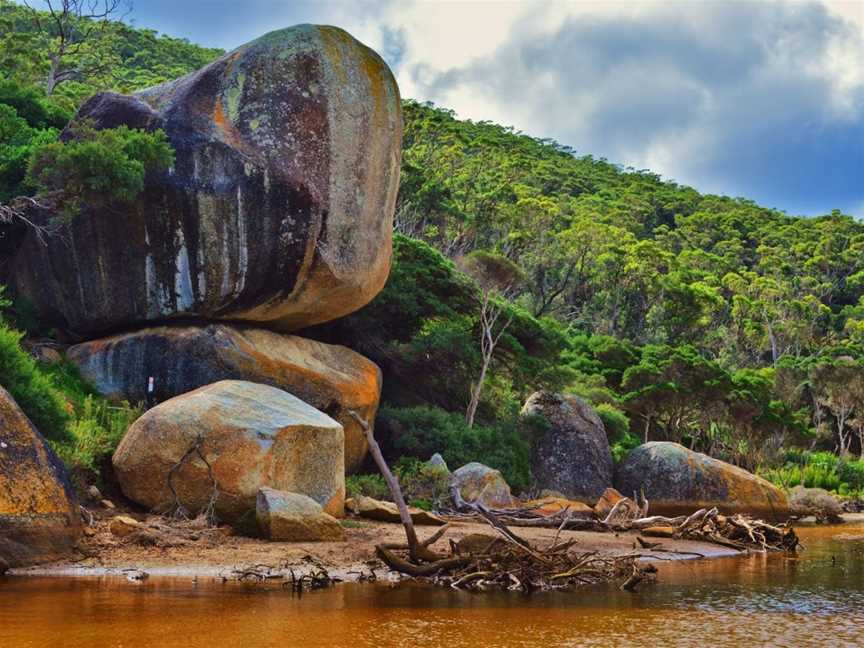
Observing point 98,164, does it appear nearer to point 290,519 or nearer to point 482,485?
point 290,519

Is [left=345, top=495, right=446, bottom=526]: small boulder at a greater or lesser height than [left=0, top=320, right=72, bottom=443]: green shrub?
lesser

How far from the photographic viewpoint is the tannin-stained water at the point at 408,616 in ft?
29.2

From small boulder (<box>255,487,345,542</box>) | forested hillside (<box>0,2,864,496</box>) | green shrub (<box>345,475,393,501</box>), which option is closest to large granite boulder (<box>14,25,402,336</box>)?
forested hillside (<box>0,2,864,496</box>)

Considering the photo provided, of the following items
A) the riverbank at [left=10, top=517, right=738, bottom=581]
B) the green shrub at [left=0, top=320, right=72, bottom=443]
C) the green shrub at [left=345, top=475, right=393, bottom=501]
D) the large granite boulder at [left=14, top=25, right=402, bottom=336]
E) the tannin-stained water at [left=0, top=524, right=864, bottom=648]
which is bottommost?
the tannin-stained water at [left=0, top=524, right=864, bottom=648]

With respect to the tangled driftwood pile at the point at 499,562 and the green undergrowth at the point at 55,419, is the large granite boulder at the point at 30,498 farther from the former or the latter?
the tangled driftwood pile at the point at 499,562

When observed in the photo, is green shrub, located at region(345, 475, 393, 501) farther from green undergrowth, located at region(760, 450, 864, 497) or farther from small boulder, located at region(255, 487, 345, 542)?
green undergrowth, located at region(760, 450, 864, 497)

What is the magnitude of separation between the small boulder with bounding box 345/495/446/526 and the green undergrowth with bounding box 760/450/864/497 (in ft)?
70.8

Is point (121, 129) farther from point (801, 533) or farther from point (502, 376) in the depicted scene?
point (801, 533)

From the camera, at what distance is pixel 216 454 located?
1499 cm

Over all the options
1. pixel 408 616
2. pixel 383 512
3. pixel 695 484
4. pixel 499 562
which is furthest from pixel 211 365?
pixel 695 484

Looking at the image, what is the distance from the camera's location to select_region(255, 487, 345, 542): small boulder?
14.3 m

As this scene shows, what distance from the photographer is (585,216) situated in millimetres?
70188

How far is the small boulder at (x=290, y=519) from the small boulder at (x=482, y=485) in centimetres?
726

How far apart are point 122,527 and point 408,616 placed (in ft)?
18.5
